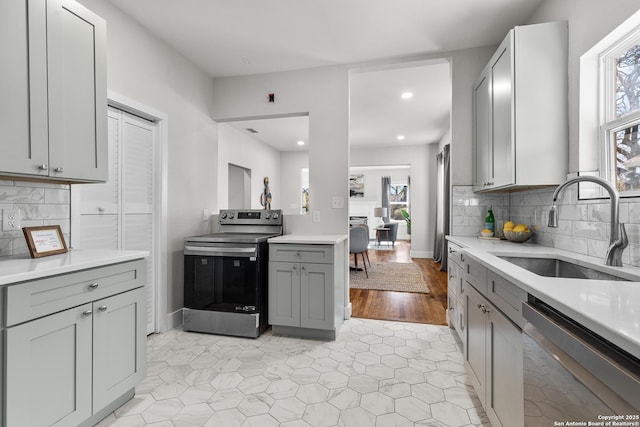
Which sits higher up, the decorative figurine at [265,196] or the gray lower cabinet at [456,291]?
the decorative figurine at [265,196]

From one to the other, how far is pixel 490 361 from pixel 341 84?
8.95ft

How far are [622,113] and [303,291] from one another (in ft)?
7.86

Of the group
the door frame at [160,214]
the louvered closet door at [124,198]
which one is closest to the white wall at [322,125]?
the door frame at [160,214]

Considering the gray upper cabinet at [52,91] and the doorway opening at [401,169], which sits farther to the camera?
the doorway opening at [401,169]

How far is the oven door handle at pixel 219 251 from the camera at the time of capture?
8.66 ft

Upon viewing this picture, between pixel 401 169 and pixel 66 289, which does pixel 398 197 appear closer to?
pixel 401 169

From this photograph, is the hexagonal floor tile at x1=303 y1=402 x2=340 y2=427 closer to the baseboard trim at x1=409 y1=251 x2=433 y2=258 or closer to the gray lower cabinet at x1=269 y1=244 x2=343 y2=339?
the gray lower cabinet at x1=269 y1=244 x2=343 y2=339

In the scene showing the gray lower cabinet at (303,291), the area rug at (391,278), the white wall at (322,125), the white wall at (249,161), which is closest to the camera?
the gray lower cabinet at (303,291)

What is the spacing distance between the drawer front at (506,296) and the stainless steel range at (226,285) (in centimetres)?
183

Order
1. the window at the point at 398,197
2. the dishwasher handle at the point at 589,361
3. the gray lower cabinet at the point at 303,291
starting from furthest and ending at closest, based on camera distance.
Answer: the window at the point at 398,197 < the gray lower cabinet at the point at 303,291 < the dishwasher handle at the point at 589,361

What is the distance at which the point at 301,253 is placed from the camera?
2.63m

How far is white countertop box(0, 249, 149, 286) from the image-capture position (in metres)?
1.20

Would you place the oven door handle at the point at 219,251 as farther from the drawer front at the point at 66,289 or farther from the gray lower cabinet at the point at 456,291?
the gray lower cabinet at the point at 456,291

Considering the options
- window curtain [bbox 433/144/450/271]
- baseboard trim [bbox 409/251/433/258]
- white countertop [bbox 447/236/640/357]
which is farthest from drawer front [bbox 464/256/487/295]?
baseboard trim [bbox 409/251/433/258]
